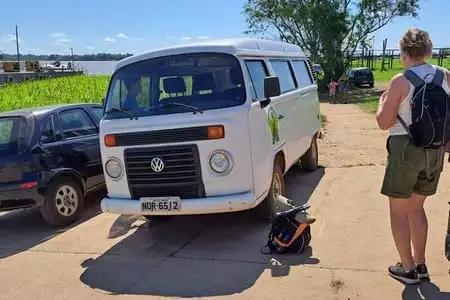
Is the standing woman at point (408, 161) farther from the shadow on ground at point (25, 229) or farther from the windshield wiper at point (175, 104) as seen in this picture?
the shadow on ground at point (25, 229)

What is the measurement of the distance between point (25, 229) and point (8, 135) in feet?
4.36

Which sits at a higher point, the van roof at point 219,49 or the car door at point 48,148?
the van roof at point 219,49

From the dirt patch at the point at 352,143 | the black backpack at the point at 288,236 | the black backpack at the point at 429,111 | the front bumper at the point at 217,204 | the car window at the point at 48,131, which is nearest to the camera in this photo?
the black backpack at the point at 429,111

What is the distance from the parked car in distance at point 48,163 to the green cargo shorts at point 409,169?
4.54 meters

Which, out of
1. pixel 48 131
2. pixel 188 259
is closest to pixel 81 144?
pixel 48 131

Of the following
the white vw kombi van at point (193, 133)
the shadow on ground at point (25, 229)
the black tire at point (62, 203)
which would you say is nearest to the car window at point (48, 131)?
the black tire at point (62, 203)

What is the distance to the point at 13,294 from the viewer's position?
485 cm

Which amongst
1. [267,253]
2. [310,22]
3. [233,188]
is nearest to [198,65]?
[233,188]

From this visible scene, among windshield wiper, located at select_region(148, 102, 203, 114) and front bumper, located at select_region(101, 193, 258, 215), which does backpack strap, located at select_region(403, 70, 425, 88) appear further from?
windshield wiper, located at select_region(148, 102, 203, 114)

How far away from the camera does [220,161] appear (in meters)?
5.42

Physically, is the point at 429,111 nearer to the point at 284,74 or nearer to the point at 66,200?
the point at 284,74

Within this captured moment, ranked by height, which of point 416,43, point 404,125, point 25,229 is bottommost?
point 25,229

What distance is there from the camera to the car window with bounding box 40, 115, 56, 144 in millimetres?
7059

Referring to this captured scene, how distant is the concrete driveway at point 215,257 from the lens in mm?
4543
